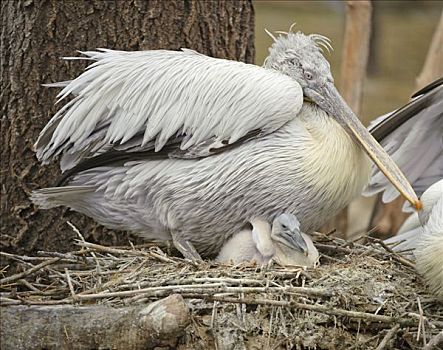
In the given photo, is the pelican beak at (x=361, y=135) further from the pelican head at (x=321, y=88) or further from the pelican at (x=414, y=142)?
the pelican at (x=414, y=142)

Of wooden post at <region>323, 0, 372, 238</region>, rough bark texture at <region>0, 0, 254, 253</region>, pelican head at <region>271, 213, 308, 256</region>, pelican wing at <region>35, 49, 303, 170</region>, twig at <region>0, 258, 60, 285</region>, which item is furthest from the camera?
wooden post at <region>323, 0, 372, 238</region>

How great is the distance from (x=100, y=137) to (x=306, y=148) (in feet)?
2.75

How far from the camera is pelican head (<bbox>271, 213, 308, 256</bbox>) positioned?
3665mm

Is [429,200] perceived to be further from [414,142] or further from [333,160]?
[414,142]

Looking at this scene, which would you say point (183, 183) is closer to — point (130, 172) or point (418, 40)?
point (130, 172)

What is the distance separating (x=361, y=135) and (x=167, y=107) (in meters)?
0.80

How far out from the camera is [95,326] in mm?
3154

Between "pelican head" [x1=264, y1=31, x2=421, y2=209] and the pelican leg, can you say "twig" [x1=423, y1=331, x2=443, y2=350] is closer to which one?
"pelican head" [x1=264, y1=31, x2=421, y2=209]

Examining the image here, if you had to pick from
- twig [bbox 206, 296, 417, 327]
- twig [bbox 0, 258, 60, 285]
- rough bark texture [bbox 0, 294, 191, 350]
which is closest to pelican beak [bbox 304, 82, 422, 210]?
twig [bbox 206, 296, 417, 327]

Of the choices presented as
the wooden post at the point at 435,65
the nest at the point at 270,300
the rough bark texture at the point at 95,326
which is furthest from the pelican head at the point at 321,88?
the wooden post at the point at 435,65

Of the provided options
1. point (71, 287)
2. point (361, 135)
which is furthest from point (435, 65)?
point (71, 287)

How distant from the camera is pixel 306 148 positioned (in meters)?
3.81

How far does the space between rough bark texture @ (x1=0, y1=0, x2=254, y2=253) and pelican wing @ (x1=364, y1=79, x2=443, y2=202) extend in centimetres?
103

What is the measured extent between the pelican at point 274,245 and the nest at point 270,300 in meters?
0.11
